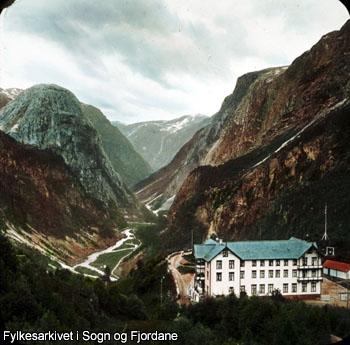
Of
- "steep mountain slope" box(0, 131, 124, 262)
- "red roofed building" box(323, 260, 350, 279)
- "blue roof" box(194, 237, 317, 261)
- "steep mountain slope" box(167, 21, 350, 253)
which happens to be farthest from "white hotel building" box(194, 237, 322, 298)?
"steep mountain slope" box(0, 131, 124, 262)

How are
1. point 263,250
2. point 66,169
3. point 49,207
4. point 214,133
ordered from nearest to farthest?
1. point 263,250
2. point 49,207
3. point 66,169
4. point 214,133

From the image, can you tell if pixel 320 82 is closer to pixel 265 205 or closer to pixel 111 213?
pixel 265 205

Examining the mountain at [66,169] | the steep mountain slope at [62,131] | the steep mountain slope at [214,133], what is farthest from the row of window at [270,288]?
the steep mountain slope at [62,131]

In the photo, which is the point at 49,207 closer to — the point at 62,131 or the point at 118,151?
the point at 62,131

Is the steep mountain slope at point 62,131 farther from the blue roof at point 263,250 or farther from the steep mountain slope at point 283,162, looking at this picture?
the blue roof at point 263,250

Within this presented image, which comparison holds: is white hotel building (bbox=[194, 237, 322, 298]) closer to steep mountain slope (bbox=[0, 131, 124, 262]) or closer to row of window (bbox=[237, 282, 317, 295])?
row of window (bbox=[237, 282, 317, 295])

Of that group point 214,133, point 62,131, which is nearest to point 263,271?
point 214,133

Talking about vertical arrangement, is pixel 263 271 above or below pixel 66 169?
below
